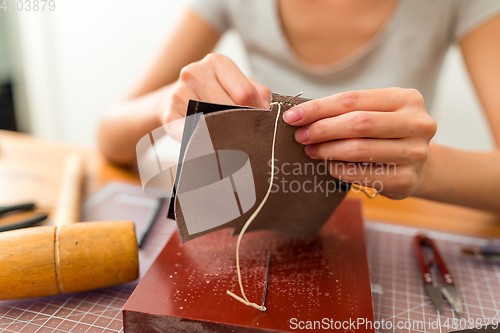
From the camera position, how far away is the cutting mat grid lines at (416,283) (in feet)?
1.52

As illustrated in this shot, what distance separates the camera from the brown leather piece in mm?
392

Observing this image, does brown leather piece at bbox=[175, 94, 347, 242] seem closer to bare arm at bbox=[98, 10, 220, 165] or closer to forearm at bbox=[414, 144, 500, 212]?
forearm at bbox=[414, 144, 500, 212]

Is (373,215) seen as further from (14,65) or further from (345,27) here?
(14,65)

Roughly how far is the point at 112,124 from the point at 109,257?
547mm

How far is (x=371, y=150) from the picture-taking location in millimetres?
428

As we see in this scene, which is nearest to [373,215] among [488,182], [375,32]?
[488,182]

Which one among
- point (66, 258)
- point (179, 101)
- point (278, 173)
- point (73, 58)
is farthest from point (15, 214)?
point (73, 58)

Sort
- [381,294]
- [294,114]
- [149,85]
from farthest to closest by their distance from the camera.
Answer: [149,85] → [381,294] → [294,114]

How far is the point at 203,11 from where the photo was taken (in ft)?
3.32

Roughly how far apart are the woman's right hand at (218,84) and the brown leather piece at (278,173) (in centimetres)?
5

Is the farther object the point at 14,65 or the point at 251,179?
the point at 14,65

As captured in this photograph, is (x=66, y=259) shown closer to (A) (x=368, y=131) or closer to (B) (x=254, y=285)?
(B) (x=254, y=285)

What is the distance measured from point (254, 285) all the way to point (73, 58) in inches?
88.8

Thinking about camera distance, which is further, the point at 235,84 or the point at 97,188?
the point at 97,188
